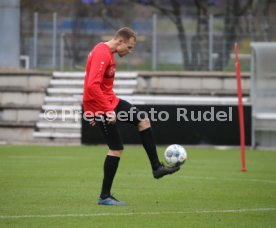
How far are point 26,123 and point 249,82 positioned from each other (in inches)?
245

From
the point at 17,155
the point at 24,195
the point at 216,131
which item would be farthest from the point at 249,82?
the point at 24,195

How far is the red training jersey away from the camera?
10.5 metres

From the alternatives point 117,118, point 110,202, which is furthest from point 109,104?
point 110,202

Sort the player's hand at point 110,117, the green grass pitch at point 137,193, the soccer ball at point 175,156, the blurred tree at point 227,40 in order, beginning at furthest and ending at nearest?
the blurred tree at point 227,40
the soccer ball at point 175,156
the player's hand at point 110,117
the green grass pitch at point 137,193

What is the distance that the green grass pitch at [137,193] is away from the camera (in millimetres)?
9449

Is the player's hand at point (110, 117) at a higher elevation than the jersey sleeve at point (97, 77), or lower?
lower

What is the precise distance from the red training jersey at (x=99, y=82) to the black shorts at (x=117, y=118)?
0.30ft

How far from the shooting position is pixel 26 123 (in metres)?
25.3

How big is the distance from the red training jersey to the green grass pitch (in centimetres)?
116

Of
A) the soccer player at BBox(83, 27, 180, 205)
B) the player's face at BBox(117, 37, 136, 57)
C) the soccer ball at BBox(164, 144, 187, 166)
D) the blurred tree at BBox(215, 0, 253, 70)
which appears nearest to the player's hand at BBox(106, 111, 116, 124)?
the soccer player at BBox(83, 27, 180, 205)

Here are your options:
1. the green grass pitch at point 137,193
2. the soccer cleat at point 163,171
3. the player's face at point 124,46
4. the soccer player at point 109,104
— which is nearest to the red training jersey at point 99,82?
the soccer player at point 109,104

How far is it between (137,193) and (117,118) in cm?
146

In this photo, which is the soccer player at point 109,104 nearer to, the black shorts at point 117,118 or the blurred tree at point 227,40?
the black shorts at point 117,118

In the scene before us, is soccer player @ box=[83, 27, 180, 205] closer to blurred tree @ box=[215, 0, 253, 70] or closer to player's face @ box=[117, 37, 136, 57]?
player's face @ box=[117, 37, 136, 57]
